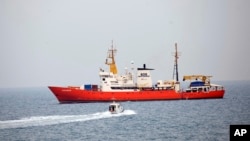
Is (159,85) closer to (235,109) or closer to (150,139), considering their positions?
(235,109)

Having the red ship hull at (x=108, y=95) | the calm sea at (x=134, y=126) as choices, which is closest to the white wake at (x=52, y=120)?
the calm sea at (x=134, y=126)

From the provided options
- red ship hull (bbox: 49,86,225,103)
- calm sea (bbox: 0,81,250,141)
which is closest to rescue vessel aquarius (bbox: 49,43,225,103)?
red ship hull (bbox: 49,86,225,103)

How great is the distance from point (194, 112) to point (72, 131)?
→ 24.9 m

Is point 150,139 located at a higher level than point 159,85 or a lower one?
lower

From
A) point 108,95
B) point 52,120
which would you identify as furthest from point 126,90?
point 52,120

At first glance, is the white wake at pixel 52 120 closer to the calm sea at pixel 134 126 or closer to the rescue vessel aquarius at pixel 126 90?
the calm sea at pixel 134 126

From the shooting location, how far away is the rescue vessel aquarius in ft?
284

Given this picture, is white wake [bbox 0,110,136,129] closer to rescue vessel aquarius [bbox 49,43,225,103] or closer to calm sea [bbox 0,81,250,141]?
calm sea [bbox 0,81,250,141]

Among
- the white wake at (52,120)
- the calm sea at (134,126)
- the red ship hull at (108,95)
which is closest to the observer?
the calm sea at (134,126)

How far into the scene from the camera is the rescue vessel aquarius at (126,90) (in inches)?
3413

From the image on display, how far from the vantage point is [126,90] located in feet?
287

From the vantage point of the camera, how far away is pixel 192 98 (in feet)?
304

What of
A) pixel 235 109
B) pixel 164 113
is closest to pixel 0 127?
pixel 164 113

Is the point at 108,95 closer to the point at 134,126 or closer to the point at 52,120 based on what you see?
the point at 52,120
